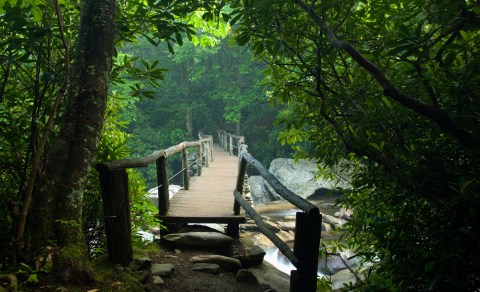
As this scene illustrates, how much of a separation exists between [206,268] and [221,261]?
0.32m

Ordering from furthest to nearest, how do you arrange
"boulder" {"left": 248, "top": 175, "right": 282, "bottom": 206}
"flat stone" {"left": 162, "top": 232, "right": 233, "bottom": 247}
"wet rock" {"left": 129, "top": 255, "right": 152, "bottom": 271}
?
"boulder" {"left": 248, "top": 175, "right": 282, "bottom": 206} → "flat stone" {"left": 162, "top": 232, "right": 233, "bottom": 247} → "wet rock" {"left": 129, "top": 255, "right": 152, "bottom": 271}

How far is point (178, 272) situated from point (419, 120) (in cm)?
288

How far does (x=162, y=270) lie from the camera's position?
345cm

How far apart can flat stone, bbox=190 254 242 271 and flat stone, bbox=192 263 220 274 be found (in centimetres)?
14

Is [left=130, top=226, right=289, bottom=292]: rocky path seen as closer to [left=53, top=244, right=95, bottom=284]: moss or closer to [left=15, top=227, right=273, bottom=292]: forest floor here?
[left=15, top=227, right=273, bottom=292]: forest floor

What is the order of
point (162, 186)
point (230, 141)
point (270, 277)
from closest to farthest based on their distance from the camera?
point (270, 277) → point (162, 186) → point (230, 141)

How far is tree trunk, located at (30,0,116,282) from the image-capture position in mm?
2389

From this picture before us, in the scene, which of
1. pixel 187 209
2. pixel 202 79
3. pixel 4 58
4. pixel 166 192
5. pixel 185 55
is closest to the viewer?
pixel 4 58

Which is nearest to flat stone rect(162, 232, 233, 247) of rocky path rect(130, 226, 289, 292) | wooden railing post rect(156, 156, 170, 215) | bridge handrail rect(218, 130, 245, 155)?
rocky path rect(130, 226, 289, 292)

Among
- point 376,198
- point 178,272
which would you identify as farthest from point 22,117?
point 376,198

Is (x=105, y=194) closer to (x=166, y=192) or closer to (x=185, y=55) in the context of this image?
(x=166, y=192)

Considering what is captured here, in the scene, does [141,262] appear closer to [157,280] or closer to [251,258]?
[157,280]

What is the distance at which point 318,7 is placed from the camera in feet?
7.81

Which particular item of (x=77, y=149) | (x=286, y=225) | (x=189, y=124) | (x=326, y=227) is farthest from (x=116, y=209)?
(x=189, y=124)
